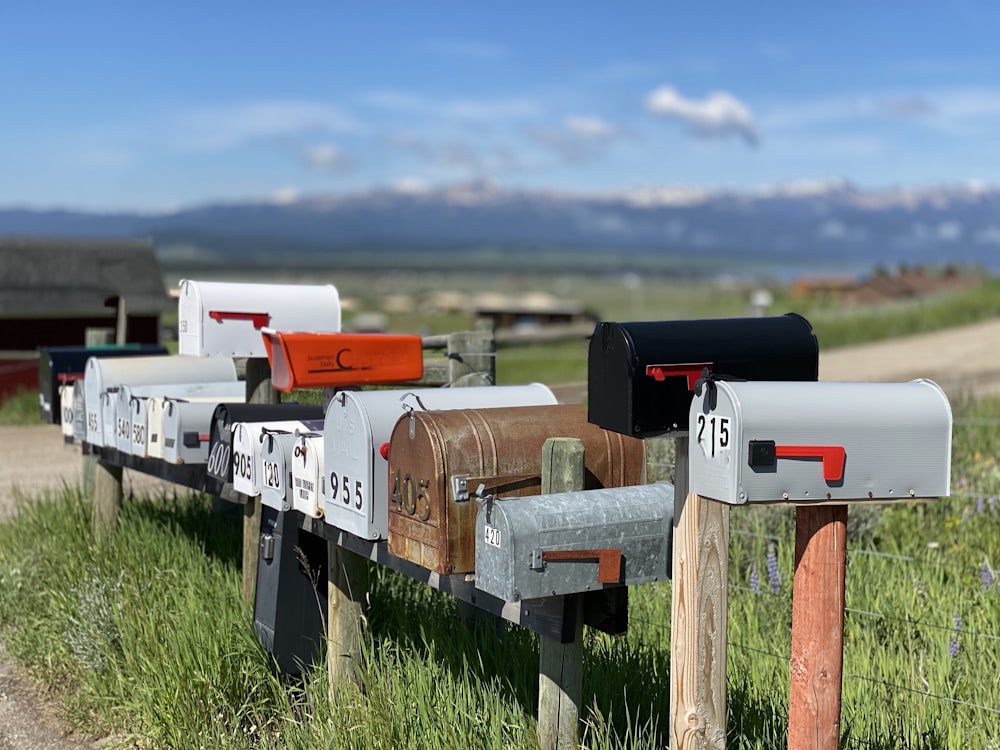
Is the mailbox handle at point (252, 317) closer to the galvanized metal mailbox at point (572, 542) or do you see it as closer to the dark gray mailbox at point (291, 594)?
the dark gray mailbox at point (291, 594)

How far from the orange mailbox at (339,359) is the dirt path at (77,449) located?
151 cm

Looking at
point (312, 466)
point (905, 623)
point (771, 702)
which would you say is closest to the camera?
point (771, 702)

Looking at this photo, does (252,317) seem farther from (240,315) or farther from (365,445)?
(365,445)

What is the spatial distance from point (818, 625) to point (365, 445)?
54.2 inches

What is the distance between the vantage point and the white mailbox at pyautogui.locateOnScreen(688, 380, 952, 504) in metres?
2.36

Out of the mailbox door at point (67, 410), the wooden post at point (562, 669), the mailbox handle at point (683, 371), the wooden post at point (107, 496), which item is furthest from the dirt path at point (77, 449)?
the mailbox handle at point (683, 371)

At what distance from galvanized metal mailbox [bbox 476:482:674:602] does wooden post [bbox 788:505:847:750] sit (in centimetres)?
41

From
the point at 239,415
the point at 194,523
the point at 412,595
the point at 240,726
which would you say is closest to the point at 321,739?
the point at 240,726

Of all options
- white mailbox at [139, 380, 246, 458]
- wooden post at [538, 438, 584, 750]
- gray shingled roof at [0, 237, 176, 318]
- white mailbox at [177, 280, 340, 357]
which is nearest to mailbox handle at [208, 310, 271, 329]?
white mailbox at [177, 280, 340, 357]

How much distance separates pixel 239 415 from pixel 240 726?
3.69 feet

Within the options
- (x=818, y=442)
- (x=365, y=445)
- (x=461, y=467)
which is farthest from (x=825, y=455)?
(x=365, y=445)

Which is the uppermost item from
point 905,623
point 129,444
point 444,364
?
point 444,364

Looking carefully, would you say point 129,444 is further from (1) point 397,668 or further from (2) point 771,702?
(2) point 771,702

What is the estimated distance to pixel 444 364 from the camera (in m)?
5.18
